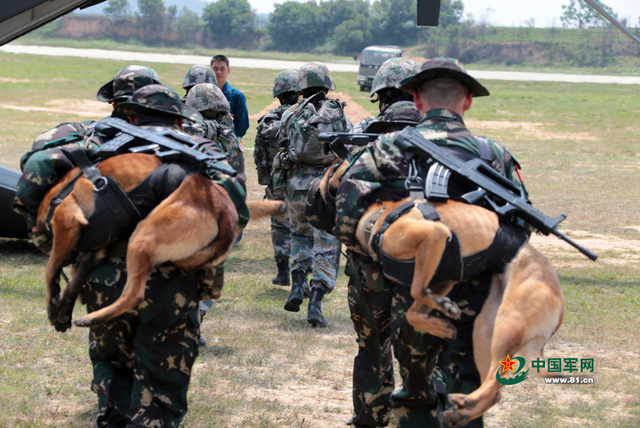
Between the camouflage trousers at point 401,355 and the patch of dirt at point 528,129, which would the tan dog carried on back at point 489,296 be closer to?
the camouflage trousers at point 401,355

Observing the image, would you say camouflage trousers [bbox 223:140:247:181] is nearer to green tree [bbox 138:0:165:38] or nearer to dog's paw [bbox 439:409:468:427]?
dog's paw [bbox 439:409:468:427]

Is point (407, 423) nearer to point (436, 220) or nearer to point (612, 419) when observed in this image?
point (436, 220)

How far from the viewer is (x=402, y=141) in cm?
304

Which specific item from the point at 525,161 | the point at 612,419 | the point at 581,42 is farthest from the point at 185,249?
the point at 581,42

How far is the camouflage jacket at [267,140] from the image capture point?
24.4 feet

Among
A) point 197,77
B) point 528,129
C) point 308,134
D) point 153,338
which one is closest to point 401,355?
point 153,338

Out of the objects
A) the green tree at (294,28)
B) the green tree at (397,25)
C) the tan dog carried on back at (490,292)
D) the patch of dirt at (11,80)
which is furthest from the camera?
the green tree at (294,28)

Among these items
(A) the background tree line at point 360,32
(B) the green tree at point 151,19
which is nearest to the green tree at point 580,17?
(A) the background tree line at point 360,32

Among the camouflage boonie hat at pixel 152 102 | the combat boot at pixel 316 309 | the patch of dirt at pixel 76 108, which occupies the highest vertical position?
the camouflage boonie hat at pixel 152 102

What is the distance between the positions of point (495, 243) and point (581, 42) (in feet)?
203

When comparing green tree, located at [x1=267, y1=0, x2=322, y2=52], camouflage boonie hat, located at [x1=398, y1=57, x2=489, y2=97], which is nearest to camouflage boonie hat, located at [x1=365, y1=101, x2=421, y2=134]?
camouflage boonie hat, located at [x1=398, y1=57, x2=489, y2=97]

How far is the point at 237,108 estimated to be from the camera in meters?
8.46

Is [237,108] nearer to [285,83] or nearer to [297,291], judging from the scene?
[285,83]

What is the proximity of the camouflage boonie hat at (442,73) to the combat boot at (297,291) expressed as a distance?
3.36m
